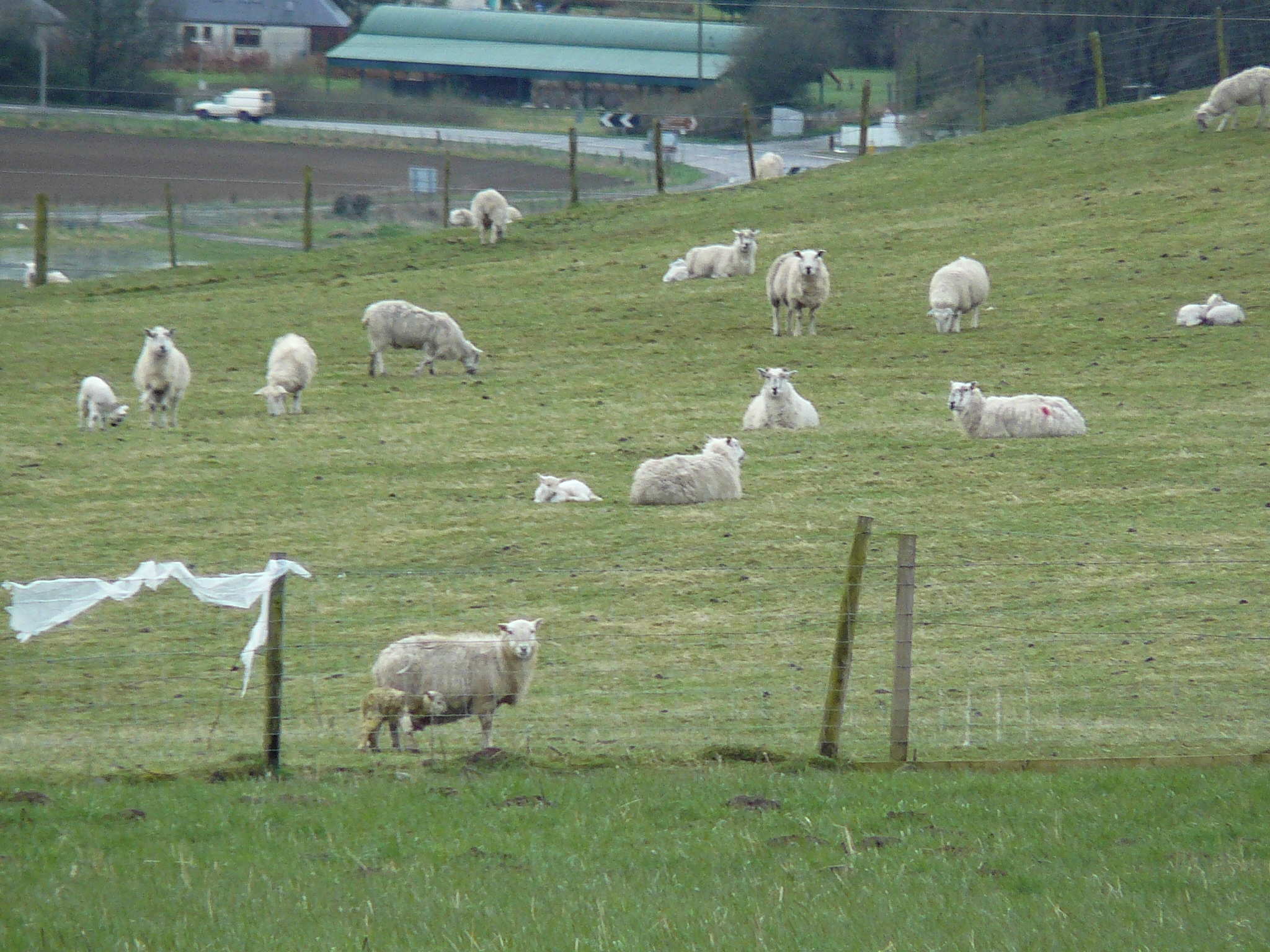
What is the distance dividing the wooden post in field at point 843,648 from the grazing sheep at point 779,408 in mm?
10079

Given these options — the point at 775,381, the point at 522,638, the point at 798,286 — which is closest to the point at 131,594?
the point at 522,638

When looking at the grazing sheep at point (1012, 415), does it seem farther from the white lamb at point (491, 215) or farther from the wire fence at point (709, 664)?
the white lamb at point (491, 215)

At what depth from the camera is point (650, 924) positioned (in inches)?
211

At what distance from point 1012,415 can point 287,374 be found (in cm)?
929

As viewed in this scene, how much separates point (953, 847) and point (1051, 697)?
3.20 metres

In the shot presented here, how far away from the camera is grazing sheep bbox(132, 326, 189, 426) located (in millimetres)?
19078

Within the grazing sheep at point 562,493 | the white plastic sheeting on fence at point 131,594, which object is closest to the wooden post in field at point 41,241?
the grazing sheep at point 562,493

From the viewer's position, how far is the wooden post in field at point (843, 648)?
789cm

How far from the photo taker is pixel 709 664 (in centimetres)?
1020

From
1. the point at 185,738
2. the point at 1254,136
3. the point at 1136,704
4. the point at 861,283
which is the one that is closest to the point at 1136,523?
the point at 1136,704

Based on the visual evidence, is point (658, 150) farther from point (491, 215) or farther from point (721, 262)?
point (721, 262)

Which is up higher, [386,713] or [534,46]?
[534,46]

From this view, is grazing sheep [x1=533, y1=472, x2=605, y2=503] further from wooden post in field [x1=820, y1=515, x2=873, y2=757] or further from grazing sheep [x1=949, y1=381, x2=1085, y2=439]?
wooden post in field [x1=820, y1=515, x2=873, y2=757]

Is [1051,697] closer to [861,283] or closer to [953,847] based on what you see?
[953,847]
